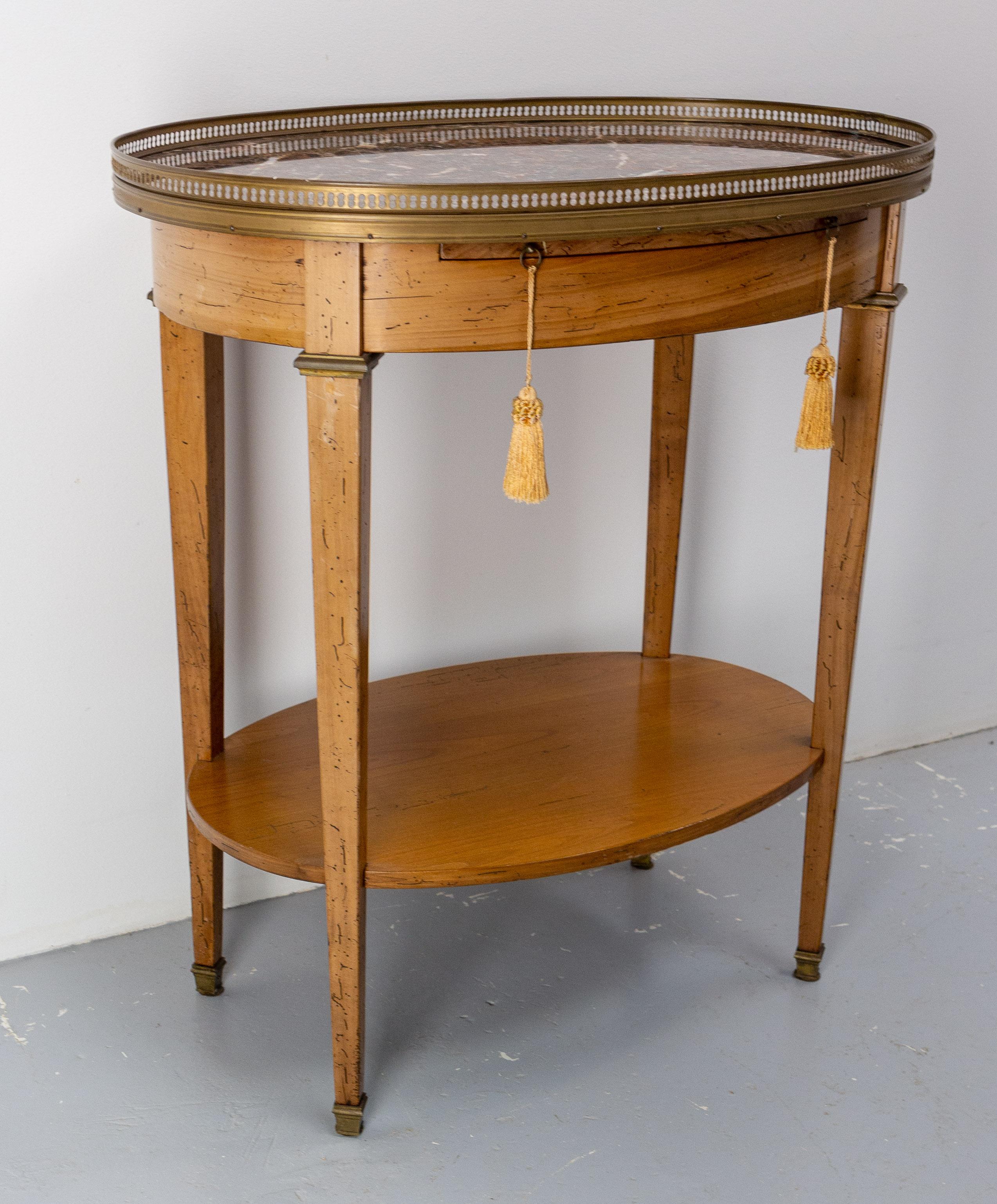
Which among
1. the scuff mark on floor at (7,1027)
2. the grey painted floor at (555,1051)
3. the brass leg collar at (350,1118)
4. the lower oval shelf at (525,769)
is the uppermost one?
the lower oval shelf at (525,769)

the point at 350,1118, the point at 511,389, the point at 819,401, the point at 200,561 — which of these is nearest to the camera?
the point at 819,401

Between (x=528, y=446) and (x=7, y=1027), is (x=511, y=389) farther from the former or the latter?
(x=7, y=1027)

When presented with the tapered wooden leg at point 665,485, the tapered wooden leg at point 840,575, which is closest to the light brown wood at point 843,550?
the tapered wooden leg at point 840,575

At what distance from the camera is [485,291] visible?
1.50 metres

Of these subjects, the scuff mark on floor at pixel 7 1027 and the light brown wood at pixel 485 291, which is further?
the scuff mark on floor at pixel 7 1027

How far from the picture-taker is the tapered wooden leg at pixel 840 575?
196 centimetres

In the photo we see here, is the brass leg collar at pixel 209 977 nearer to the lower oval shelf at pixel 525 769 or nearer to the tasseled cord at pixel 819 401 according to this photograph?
the lower oval shelf at pixel 525 769

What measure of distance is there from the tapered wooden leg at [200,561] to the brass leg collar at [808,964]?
0.93m

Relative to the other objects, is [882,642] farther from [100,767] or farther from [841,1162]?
[100,767]

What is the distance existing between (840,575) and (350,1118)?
1.06 m

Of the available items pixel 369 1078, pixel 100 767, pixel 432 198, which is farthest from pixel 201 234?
pixel 369 1078

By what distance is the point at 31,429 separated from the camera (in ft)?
6.76

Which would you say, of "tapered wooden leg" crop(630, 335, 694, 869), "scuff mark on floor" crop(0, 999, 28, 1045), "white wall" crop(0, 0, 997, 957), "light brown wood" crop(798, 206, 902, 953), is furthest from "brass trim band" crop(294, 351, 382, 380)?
"scuff mark on floor" crop(0, 999, 28, 1045)

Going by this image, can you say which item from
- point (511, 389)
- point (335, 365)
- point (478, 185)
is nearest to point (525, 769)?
point (511, 389)
